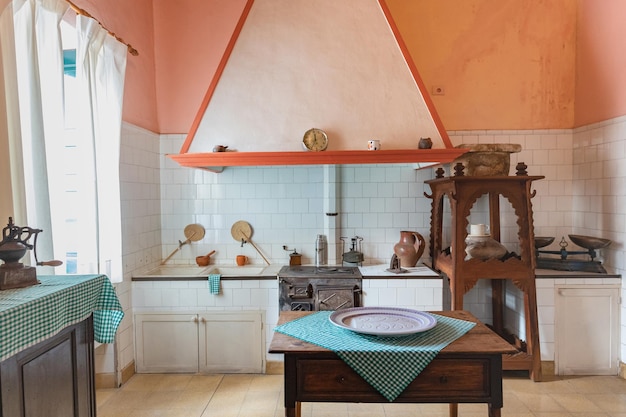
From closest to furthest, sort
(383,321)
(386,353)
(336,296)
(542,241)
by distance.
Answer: (386,353) < (383,321) < (336,296) < (542,241)

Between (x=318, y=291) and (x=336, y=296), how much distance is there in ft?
0.49

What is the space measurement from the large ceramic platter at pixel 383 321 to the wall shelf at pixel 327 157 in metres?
1.33

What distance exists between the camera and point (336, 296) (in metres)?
3.29

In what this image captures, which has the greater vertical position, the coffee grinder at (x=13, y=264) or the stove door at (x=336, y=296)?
the coffee grinder at (x=13, y=264)

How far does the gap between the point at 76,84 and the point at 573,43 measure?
407cm

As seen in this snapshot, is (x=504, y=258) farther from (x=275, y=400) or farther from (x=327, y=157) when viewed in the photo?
(x=275, y=400)

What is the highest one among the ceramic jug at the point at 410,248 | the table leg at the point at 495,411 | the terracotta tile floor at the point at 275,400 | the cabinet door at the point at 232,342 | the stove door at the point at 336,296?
the ceramic jug at the point at 410,248

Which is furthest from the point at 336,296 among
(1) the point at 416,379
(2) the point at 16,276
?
(2) the point at 16,276

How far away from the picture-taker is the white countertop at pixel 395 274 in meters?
3.32

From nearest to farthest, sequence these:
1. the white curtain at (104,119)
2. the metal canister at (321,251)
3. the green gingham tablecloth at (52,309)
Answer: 1. the green gingham tablecloth at (52,309)
2. the white curtain at (104,119)
3. the metal canister at (321,251)

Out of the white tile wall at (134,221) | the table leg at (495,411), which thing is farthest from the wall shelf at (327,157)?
the table leg at (495,411)

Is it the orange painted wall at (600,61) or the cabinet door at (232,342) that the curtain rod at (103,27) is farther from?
the orange painted wall at (600,61)

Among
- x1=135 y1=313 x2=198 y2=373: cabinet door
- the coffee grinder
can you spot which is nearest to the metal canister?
x1=135 y1=313 x2=198 y2=373: cabinet door

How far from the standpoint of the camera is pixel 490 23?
378 cm
